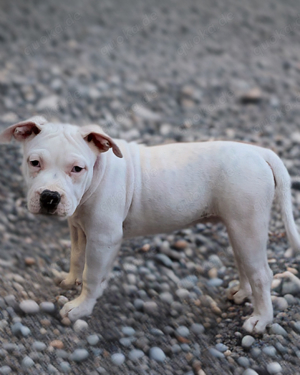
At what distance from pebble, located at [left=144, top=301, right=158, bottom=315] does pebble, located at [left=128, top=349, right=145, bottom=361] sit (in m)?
0.38

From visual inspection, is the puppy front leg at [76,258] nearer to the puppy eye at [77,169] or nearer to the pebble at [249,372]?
the puppy eye at [77,169]

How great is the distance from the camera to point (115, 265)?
3711 mm

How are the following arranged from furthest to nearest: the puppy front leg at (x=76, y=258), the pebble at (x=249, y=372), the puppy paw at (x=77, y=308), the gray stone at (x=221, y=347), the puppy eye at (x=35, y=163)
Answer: the puppy front leg at (x=76, y=258)
the puppy paw at (x=77, y=308)
the gray stone at (x=221, y=347)
the pebble at (x=249, y=372)
the puppy eye at (x=35, y=163)

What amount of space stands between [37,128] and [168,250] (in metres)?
1.67

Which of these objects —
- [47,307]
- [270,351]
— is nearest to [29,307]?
[47,307]

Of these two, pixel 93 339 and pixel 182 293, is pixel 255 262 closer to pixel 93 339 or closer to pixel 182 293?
pixel 182 293

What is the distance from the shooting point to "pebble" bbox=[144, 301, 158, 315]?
3.22 metres

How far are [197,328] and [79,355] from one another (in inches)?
31.1

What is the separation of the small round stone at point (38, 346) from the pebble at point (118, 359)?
40cm

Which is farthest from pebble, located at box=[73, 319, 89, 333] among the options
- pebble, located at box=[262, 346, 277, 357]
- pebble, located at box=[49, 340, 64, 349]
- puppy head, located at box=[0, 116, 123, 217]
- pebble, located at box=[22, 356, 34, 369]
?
pebble, located at box=[262, 346, 277, 357]

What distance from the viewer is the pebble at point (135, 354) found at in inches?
111

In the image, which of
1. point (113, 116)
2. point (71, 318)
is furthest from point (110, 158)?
point (113, 116)

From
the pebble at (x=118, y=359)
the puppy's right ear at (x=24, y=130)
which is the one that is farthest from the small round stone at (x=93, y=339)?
Answer: the puppy's right ear at (x=24, y=130)

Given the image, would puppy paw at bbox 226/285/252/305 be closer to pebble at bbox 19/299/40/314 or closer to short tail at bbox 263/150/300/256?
short tail at bbox 263/150/300/256
